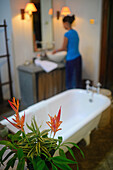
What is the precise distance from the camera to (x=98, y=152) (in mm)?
1897

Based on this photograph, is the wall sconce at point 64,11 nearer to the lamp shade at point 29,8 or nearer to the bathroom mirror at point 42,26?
the bathroom mirror at point 42,26

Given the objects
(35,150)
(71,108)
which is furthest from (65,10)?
(35,150)

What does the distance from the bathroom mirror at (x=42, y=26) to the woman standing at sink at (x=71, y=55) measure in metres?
0.34

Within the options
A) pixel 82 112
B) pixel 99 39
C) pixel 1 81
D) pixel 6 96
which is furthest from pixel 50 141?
pixel 99 39

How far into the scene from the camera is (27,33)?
2.68 m

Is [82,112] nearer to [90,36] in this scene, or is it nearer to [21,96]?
[21,96]

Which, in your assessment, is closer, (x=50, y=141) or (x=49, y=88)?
(x=50, y=141)

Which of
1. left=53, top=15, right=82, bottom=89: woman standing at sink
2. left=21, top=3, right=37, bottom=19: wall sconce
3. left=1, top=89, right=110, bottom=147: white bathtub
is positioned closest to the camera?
left=1, top=89, right=110, bottom=147: white bathtub

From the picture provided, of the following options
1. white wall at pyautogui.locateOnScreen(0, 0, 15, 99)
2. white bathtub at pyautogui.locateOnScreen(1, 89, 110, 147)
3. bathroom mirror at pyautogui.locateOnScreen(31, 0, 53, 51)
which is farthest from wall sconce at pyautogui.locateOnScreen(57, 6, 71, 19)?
white wall at pyautogui.locateOnScreen(0, 0, 15, 99)

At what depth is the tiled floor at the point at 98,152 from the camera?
5.62 ft

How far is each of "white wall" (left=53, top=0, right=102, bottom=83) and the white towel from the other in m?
0.66

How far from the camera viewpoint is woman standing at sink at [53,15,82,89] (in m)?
2.60

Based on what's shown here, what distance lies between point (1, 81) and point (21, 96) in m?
0.48

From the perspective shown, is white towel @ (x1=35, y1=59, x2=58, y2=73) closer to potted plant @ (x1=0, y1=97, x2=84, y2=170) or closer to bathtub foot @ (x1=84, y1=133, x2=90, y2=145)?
bathtub foot @ (x1=84, y1=133, x2=90, y2=145)
